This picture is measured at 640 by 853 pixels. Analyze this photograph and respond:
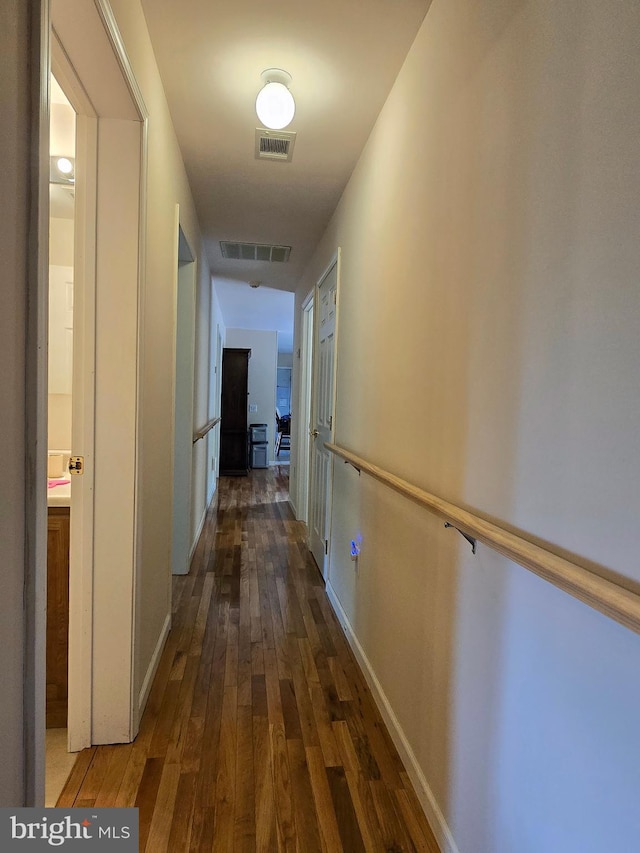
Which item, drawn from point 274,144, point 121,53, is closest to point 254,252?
point 274,144

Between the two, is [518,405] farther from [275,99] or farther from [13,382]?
[275,99]

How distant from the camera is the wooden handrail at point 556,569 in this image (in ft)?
2.07

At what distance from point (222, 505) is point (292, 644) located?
3.09m

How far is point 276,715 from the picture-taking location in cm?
183

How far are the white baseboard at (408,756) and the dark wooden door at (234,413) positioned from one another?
512cm

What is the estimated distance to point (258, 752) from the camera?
1631 millimetres

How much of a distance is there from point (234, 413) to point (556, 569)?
6.75 m

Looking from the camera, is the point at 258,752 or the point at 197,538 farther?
the point at 197,538

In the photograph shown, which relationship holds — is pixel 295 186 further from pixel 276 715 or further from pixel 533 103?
pixel 276 715

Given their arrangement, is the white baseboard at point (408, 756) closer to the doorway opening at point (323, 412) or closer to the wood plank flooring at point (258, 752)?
the wood plank flooring at point (258, 752)

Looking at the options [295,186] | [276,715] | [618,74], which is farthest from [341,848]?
[295,186]

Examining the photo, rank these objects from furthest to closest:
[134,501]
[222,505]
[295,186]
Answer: [222,505], [295,186], [134,501]

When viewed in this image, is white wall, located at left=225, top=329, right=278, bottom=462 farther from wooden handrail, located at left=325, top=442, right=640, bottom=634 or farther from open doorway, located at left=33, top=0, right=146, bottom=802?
wooden handrail, located at left=325, top=442, right=640, bottom=634

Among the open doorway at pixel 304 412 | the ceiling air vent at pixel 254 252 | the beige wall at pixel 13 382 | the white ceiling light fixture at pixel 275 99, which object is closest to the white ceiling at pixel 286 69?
the white ceiling light fixture at pixel 275 99
